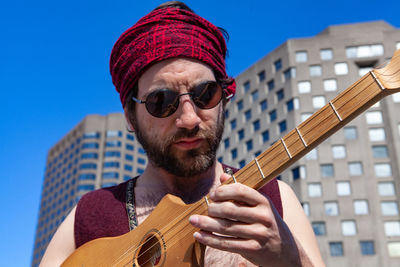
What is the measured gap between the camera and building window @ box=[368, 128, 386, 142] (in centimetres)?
5487

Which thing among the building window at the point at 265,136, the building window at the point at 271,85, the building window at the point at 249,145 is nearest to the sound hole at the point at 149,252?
the building window at the point at 265,136

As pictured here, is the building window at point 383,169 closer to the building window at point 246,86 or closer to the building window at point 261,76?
the building window at point 261,76

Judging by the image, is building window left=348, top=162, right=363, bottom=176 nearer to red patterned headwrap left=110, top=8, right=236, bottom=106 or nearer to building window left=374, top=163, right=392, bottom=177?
building window left=374, top=163, right=392, bottom=177

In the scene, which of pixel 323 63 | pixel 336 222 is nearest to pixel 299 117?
pixel 323 63

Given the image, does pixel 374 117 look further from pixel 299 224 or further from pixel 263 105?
pixel 299 224

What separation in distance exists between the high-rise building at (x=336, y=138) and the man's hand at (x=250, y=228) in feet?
172

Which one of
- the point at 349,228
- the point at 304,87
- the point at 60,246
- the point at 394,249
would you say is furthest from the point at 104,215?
the point at 304,87

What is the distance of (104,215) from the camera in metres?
2.63

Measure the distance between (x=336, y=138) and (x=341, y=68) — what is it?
37.0 ft

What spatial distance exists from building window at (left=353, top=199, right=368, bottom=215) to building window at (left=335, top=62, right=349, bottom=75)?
19317mm

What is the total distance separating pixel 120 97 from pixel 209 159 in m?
0.90

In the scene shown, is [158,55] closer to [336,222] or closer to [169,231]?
[169,231]

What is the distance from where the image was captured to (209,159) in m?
2.46


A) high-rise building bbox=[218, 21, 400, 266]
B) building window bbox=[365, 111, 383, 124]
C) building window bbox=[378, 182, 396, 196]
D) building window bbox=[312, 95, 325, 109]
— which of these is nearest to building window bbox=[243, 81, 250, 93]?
high-rise building bbox=[218, 21, 400, 266]
